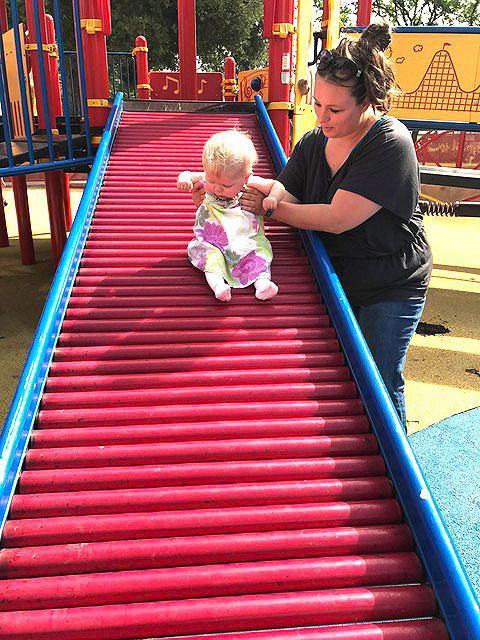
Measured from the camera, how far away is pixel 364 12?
6730mm

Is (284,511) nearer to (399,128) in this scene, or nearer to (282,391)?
(282,391)

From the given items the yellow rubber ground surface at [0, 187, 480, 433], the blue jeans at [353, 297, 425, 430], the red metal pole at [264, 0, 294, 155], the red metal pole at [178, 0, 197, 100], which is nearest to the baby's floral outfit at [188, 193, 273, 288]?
the blue jeans at [353, 297, 425, 430]

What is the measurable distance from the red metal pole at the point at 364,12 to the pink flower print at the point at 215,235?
538cm

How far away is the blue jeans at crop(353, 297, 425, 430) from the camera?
221 centimetres

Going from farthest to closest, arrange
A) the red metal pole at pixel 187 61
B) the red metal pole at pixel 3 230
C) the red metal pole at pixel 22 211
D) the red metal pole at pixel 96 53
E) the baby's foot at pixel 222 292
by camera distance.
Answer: the red metal pole at pixel 3 230
the red metal pole at pixel 22 211
the red metal pole at pixel 187 61
the red metal pole at pixel 96 53
the baby's foot at pixel 222 292

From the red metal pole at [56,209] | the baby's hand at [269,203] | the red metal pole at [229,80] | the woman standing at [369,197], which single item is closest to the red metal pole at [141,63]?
the red metal pole at [229,80]

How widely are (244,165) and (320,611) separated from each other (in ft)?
5.74

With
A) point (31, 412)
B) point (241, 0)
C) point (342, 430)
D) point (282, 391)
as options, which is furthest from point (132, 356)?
point (241, 0)

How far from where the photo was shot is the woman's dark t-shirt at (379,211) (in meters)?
2.02

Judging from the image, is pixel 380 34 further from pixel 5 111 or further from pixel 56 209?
pixel 56 209

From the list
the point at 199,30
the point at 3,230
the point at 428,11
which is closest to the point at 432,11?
the point at 428,11

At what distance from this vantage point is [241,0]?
20625 mm

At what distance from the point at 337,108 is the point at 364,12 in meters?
5.71

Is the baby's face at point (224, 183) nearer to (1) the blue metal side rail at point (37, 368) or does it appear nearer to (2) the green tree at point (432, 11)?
(1) the blue metal side rail at point (37, 368)
